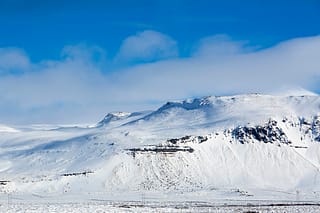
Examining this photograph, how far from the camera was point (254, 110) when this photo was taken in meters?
199

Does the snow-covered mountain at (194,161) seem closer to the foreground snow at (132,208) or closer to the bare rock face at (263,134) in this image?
the bare rock face at (263,134)

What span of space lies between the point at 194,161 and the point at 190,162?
165 centimetres

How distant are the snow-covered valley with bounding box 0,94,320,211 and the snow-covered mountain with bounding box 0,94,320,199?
0.77 feet

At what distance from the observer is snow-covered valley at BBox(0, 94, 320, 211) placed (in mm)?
142625

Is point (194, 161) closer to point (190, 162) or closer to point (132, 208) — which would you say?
point (190, 162)

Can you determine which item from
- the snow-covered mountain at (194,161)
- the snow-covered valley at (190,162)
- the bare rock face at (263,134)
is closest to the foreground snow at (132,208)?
the snow-covered valley at (190,162)

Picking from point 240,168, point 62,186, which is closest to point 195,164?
point 240,168

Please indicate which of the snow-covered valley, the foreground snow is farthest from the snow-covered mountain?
the foreground snow

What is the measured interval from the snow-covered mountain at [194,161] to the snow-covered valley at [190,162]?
0.23 meters

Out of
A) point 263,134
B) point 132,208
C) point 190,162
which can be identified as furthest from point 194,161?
point 132,208

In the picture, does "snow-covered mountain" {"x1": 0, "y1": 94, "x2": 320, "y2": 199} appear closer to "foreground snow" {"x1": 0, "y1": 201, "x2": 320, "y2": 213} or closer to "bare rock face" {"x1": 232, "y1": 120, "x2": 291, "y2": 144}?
"bare rock face" {"x1": 232, "y1": 120, "x2": 291, "y2": 144}

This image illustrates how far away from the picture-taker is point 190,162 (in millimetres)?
165500

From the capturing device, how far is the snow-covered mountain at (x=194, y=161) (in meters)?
147

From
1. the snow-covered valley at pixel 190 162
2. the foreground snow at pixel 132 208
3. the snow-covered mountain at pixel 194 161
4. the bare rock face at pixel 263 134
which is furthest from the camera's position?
the bare rock face at pixel 263 134
